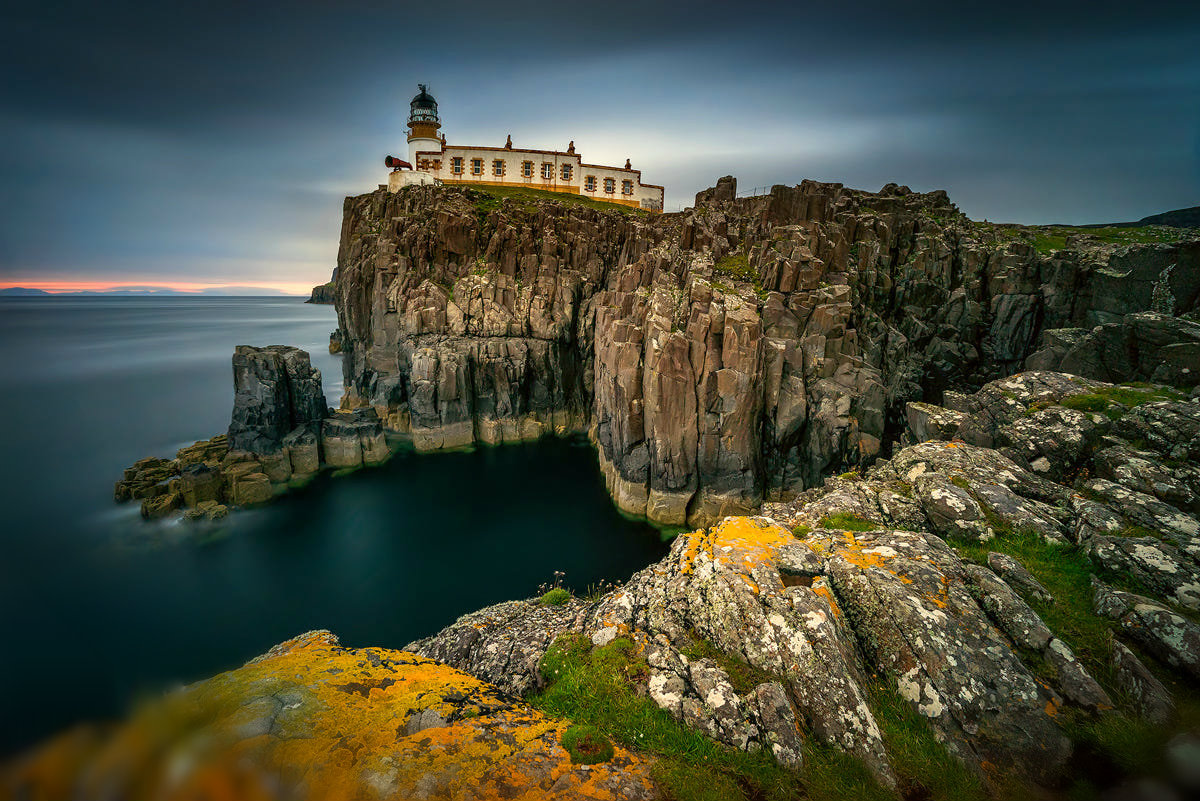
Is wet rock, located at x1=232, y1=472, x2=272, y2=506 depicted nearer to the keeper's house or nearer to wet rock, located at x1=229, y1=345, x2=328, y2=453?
wet rock, located at x1=229, y1=345, x2=328, y2=453

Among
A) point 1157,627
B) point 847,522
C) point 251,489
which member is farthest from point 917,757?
point 251,489

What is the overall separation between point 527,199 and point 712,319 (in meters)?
41.0

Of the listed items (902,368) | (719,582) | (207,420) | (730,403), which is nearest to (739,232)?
(902,368)

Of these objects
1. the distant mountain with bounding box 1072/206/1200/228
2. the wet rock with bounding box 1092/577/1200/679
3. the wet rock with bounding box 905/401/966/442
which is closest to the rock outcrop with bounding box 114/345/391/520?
the wet rock with bounding box 905/401/966/442

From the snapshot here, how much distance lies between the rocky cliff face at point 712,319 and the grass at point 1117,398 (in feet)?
8.74

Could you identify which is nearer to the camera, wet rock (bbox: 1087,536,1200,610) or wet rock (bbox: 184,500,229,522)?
wet rock (bbox: 1087,536,1200,610)

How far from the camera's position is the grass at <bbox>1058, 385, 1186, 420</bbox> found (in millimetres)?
10141

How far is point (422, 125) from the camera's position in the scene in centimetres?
6197

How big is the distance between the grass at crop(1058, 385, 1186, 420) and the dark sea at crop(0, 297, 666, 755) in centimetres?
1736

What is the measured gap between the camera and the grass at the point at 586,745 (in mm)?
5301

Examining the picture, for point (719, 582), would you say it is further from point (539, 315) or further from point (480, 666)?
point (539, 315)

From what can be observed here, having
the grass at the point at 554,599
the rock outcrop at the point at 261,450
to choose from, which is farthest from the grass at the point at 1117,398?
the rock outcrop at the point at 261,450

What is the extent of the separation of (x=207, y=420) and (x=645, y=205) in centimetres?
6079

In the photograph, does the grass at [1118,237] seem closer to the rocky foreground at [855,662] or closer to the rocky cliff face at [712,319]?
the rocky cliff face at [712,319]
